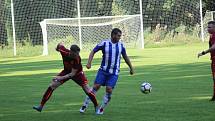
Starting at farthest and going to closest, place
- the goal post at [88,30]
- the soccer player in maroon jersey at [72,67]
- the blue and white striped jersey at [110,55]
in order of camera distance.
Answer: the goal post at [88,30]
the blue and white striped jersey at [110,55]
the soccer player in maroon jersey at [72,67]

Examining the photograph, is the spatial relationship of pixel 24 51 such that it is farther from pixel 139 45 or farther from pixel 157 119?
pixel 157 119

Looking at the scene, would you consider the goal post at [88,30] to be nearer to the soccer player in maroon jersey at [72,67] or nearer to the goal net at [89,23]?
Result: the goal net at [89,23]

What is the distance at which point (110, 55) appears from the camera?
11.2 metres

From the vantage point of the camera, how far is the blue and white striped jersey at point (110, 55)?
36.8 ft

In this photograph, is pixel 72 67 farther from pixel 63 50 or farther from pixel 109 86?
pixel 109 86

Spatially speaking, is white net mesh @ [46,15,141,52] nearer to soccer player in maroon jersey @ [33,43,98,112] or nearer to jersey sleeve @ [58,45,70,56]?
soccer player in maroon jersey @ [33,43,98,112]

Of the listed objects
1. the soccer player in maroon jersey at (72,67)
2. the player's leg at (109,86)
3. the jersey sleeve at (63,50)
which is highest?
the jersey sleeve at (63,50)

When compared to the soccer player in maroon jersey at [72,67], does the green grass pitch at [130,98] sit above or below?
below

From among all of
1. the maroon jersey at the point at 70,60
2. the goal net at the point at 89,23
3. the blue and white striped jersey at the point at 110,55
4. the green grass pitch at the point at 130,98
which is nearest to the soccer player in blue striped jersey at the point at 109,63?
the blue and white striped jersey at the point at 110,55

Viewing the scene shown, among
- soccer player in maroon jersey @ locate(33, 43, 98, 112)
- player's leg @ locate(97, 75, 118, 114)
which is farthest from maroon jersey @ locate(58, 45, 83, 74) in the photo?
player's leg @ locate(97, 75, 118, 114)

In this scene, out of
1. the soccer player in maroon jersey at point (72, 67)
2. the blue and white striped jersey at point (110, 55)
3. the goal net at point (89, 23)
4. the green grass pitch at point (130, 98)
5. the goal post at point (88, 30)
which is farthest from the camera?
the goal net at point (89, 23)

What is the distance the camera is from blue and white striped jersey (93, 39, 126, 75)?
1120 centimetres

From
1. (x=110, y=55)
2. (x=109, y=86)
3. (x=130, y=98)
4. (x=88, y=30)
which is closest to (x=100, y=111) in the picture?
(x=109, y=86)

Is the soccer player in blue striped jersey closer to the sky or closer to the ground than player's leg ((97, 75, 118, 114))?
closer to the sky
